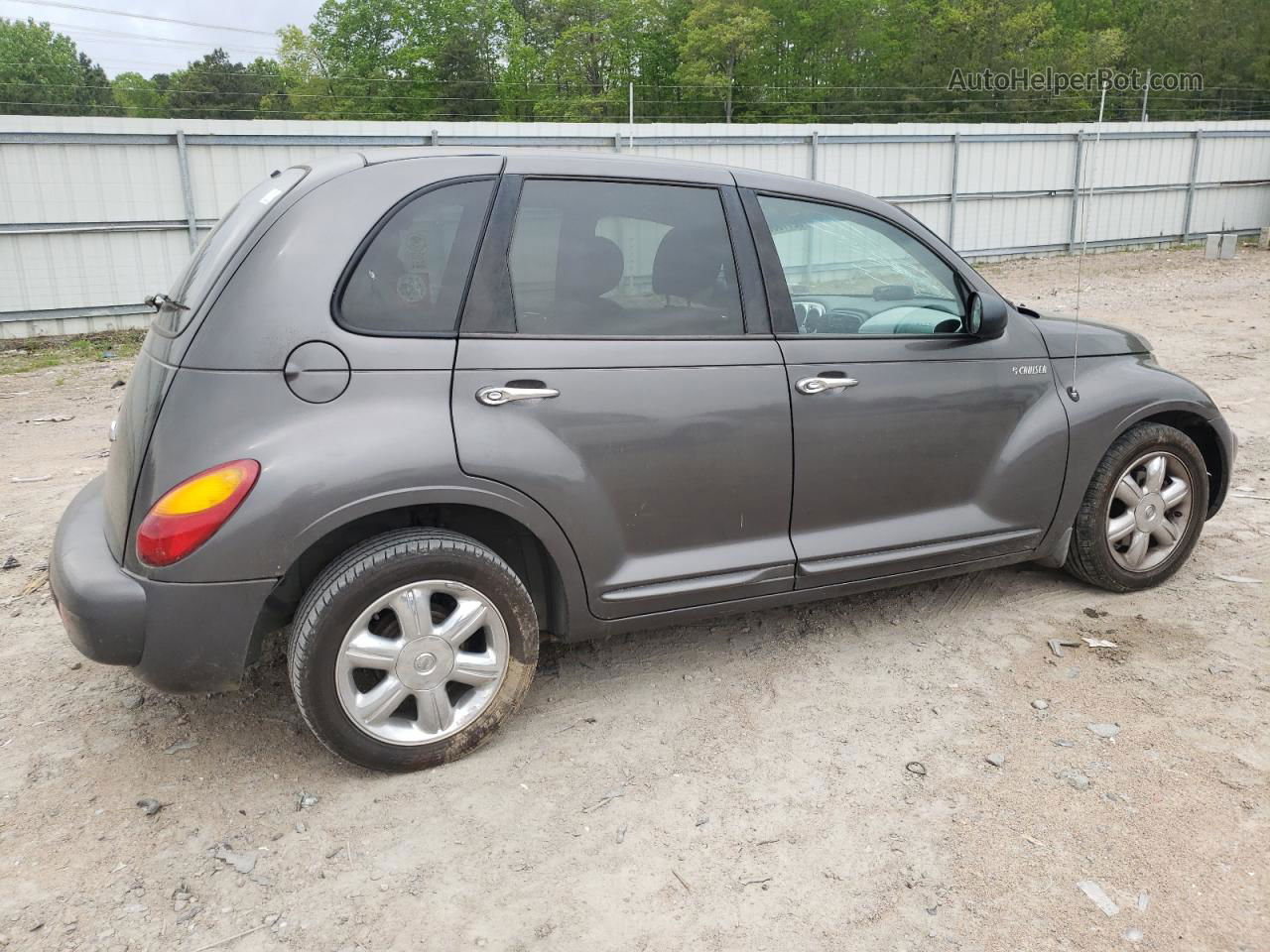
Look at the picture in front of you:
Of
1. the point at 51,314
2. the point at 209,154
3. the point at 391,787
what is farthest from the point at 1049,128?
the point at 391,787

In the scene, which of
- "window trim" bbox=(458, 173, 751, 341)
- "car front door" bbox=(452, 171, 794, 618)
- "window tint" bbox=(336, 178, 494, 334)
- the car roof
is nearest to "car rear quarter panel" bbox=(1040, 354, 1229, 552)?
the car roof

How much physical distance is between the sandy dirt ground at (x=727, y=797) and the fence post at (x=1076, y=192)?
17337 millimetres

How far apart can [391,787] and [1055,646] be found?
243 cm

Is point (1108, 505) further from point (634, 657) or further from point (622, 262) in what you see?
point (622, 262)

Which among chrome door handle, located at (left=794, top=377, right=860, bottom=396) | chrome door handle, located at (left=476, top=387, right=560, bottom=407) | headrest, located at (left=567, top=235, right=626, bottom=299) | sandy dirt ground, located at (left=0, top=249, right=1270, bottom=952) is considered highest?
headrest, located at (left=567, top=235, right=626, bottom=299)

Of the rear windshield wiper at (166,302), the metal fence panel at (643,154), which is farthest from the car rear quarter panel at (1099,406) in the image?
the metal fence panel at (643,154)

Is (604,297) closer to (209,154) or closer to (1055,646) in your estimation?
(1055,646)

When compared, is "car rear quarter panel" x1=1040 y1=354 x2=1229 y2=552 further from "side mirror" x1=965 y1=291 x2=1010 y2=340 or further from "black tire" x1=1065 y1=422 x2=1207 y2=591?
"side mirror" x1=965 y1=291 x2=1010 y2=340

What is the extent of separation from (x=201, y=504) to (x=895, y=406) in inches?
87.5

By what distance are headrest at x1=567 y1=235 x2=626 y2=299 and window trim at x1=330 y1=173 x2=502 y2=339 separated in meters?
0.30

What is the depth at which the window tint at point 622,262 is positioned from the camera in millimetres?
3062

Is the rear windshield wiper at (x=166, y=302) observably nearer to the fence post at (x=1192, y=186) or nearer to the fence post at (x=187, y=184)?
the fence post at (x=187, y=184)

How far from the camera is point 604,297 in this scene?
3146 mm

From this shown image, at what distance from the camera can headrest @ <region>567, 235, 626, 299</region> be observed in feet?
10.2
